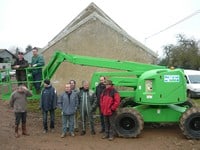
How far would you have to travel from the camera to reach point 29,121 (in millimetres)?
14086

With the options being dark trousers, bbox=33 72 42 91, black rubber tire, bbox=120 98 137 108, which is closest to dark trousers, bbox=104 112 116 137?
black rubber tire, bbox=120 98 137 108

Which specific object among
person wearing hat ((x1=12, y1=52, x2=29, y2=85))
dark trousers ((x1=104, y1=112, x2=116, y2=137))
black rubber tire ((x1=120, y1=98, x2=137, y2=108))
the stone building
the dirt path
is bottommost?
the dirt path

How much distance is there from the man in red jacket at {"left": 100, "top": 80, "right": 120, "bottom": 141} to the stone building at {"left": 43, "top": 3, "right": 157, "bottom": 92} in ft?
32.7

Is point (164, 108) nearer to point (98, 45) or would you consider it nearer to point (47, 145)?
point (47, 145)

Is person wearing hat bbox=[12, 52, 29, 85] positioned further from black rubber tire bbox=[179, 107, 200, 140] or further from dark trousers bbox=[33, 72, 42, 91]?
black rubber tire bbox=[179, 107, 200, 140]

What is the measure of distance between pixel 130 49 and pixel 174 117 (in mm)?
9965

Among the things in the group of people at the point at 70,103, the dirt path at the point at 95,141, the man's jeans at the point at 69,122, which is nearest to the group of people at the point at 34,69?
the group of people at the point at 70,103

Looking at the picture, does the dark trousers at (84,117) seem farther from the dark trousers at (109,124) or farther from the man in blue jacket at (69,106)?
the dark trousers at (109,124)

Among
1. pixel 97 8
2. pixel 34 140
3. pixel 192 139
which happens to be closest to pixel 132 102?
pixel 192 139

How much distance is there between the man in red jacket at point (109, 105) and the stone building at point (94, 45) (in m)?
9.97

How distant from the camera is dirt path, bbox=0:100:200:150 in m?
10.4

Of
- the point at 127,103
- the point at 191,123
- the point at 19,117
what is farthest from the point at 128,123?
the point at 19,117

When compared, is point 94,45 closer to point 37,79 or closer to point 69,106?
point 37,79

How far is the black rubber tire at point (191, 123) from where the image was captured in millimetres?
11188
